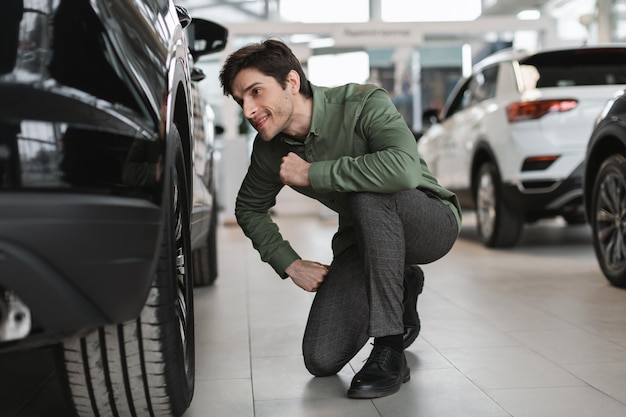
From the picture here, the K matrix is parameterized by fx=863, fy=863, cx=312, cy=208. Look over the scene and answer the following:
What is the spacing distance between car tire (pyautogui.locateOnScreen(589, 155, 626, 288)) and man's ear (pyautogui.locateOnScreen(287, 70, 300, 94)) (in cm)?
224

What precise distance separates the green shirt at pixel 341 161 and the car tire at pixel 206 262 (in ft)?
6.16

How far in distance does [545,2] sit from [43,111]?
15.5 m

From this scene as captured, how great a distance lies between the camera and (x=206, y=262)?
4.84 m

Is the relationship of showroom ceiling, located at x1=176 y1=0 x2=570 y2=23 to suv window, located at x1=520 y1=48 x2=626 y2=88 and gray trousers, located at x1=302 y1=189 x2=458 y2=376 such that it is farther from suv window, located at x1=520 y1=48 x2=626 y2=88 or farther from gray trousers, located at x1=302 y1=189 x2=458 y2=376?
gray trousers, located at x1=302 y1=189 x2=458 y2=376

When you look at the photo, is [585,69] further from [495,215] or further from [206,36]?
[206,36]

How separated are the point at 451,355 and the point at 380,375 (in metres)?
0.57

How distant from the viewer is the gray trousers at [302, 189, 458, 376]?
8.19 feet

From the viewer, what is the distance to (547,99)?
576 cm

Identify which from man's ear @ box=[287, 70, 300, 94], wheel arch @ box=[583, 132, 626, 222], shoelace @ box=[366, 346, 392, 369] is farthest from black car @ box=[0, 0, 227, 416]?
wheel arch @ box=[583, 132, 626, 222]

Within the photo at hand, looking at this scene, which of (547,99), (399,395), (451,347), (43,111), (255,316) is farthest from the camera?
(547,99)

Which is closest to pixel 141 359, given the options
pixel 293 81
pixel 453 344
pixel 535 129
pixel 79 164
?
pixel 79 164

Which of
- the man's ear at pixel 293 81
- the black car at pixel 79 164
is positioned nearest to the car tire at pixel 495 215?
the man's ear at pixel 293 81

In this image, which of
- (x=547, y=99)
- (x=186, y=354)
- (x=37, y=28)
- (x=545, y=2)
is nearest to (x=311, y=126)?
(x=186, y=354)

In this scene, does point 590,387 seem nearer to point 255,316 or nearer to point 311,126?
point 311,126
